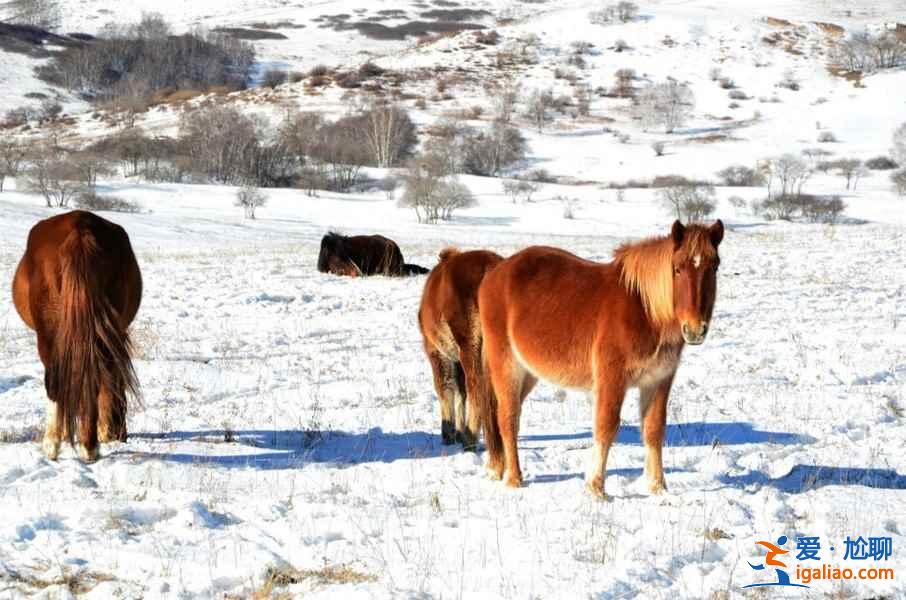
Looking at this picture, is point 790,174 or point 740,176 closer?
point 790,174

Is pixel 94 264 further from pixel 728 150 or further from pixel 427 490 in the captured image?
pixel 728 150

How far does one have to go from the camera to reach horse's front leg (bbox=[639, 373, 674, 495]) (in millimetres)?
5371

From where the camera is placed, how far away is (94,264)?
6359 mm

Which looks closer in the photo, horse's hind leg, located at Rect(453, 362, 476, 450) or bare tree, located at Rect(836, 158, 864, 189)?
horse's hind leg, located at Rect(453, 362, 476, 450)

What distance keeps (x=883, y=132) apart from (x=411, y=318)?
77097 millimetres

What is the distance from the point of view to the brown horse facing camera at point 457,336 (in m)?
6.45

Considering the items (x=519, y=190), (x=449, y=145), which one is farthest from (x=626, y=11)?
(x=519, y=190)

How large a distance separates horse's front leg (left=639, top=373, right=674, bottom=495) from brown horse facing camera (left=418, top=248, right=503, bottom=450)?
1172 mm

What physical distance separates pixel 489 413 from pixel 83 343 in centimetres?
292

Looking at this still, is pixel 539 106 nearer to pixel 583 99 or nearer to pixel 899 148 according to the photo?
pixel 583 99

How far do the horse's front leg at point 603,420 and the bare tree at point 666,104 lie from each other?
274 feet

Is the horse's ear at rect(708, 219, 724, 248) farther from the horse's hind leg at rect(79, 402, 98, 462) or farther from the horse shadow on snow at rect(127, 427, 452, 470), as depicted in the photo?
the horse's hind leg at rect(79, 402, 98, 462)

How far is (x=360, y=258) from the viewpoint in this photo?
19.7 metres

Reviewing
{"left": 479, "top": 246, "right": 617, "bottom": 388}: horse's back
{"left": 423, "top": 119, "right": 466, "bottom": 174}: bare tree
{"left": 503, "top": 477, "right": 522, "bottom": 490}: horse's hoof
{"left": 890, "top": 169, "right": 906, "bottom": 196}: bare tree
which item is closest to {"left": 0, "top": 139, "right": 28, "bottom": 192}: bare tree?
{"left": 423, "top": 119, "right": 466, "bottom": 174}: bare tree
